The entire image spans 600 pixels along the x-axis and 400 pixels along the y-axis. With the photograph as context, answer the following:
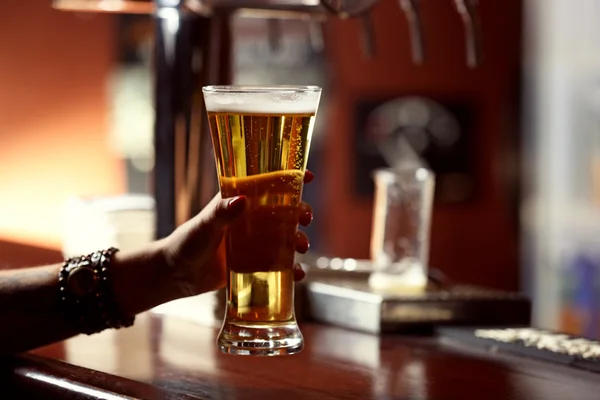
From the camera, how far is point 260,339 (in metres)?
1.01

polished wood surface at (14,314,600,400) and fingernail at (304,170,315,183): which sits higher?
fingernail at (304,170,315,183)

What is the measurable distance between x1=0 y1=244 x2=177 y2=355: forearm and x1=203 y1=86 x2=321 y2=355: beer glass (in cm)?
10

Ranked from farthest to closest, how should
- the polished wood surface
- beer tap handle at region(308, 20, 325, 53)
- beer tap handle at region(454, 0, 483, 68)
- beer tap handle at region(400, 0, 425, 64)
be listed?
beer tap handle at region(308, 20, 325, 53) < beer tap handle at region(400, 0, 425, 64) < beer tap handle at region(454, 0, 483, 68) < the polished wood surface

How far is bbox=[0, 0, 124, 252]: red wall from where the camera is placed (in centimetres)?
→ 455

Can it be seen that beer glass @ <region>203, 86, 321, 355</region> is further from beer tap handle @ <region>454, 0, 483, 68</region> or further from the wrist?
beer tap handle @ <region>454, 0, 483, 68</region>

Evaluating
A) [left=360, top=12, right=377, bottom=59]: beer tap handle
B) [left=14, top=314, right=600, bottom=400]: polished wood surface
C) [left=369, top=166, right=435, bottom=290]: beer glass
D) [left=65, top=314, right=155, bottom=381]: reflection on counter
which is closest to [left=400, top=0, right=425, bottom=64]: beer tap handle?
[left=360, top=12, right=377, bottom=59]: beer tap handle

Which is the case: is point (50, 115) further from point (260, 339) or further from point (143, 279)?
point (260, 339)

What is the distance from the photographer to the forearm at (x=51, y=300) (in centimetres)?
109

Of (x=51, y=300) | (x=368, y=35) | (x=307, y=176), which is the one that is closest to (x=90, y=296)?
(x=51, y=300)

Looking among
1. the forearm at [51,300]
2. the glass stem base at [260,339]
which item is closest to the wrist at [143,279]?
the forearm at [51,300]

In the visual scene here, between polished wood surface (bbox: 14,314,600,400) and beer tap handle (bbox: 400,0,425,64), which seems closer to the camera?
polished wood surface (bbox: 14,314,600,400)

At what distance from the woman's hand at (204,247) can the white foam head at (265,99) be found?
0.09 meters

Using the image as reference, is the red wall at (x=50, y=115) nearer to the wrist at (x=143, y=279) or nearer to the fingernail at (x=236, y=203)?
the wrist at (x=143, y=279)

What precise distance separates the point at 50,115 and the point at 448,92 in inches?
75.0
